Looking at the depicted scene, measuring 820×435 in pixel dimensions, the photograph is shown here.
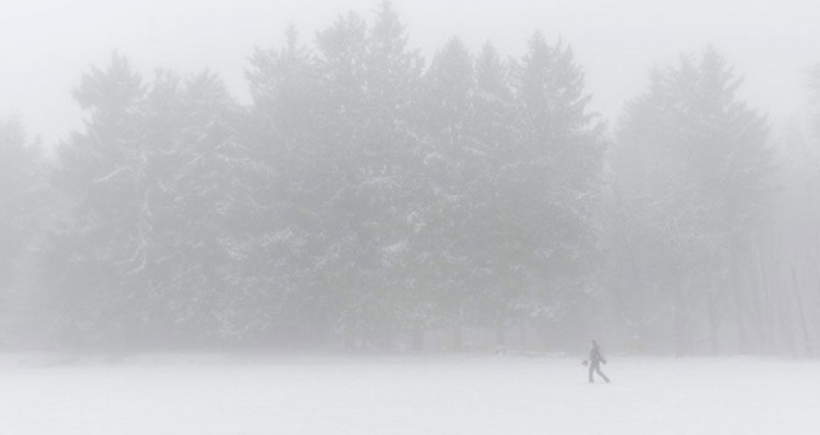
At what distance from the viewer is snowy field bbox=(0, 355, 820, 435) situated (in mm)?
19272

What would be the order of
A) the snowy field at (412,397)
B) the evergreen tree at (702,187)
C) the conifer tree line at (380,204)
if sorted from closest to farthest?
the snowy field at (412,397)
the conifer tree line at (380,204)
the evergreen tree at (702,187)

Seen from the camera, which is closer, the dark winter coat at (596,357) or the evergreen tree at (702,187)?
the dark winter coat at (596,357)

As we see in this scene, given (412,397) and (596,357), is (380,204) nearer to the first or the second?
(596,357)

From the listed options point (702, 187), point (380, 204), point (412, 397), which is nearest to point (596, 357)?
point (412, 397)

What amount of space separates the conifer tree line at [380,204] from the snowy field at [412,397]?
3.19 meters

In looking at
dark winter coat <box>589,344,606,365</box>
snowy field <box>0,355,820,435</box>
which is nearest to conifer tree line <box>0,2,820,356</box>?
snowy field <box>0,355,820,435</box>

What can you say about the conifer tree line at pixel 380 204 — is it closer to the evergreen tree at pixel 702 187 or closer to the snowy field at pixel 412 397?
the evergreen tree at pixel 702 187

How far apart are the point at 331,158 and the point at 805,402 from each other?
23.1 meters

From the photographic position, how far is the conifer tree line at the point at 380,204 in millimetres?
36250

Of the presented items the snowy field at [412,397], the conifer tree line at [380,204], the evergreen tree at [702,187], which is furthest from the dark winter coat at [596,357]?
the evergreen tree at [702,187]

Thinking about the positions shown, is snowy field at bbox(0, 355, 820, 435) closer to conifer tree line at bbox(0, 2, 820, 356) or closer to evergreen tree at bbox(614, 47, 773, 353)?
conifer tree line at bbox(0, 2, 820, 356)

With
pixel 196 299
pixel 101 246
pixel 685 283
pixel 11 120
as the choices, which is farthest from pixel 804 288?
pixel 11 120

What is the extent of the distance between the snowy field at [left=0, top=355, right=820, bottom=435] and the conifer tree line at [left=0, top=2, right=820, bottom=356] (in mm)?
3185

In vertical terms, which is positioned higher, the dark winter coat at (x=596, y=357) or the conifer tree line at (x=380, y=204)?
the conifer tree line at (x=380, y=204)
